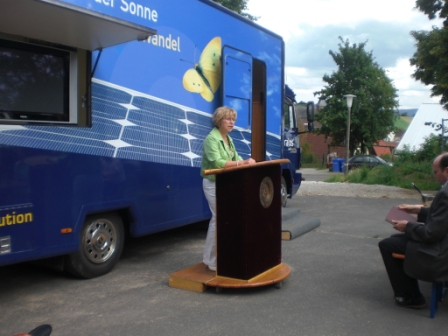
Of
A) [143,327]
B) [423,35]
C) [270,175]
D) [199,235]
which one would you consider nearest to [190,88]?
[270,175]

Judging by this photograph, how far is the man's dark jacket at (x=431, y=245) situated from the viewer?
410 centimetres

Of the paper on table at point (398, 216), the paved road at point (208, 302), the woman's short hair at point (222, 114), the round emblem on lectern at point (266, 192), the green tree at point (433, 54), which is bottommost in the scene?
the paved road at point (208, 302)

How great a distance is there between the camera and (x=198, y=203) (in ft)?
22.2

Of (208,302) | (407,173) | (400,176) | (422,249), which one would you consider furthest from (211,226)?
→ (407,173)

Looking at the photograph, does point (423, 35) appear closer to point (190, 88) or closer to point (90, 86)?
point (190, 88)

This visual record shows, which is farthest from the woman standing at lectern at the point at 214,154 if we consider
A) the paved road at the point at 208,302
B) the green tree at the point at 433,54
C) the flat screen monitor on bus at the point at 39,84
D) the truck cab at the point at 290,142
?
the green tree at the point at 433,54

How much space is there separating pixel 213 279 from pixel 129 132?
180cm

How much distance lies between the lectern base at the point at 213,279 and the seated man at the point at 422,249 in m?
1.14

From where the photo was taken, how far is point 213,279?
5.17m

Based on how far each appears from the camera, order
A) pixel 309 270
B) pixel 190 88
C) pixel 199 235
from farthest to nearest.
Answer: pixel 199 235 < pixel 190 88 < pixel 309 270

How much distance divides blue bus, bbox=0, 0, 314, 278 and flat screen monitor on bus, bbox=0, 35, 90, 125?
1cm

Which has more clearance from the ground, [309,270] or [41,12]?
[41,12]

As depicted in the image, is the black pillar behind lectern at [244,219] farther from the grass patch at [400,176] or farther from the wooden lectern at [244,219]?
the grass patch at [400,176]

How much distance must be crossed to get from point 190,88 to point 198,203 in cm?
148
